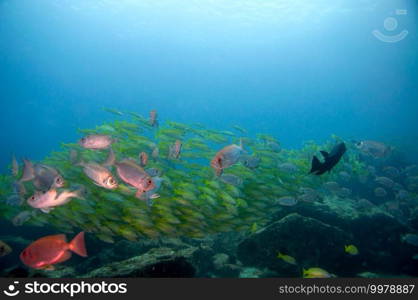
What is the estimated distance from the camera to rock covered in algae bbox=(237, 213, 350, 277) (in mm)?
7531

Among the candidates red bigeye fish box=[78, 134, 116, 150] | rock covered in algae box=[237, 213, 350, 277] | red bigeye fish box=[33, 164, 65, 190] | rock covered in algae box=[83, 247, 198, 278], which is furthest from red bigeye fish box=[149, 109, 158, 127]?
rock covered in algae box=[83, 247, 198, 278]

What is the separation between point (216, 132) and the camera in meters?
11.3

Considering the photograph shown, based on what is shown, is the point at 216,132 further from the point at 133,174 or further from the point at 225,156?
the point at 133,174

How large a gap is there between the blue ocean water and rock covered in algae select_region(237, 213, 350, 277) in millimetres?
27243

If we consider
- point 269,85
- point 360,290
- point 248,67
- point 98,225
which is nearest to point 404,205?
point 360,290

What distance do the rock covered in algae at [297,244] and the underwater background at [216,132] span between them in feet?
0.12

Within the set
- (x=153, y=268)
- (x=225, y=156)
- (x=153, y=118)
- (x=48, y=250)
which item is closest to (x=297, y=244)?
(x=225, y=156)

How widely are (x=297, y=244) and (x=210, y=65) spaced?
328 ft

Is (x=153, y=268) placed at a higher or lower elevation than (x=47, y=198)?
lower

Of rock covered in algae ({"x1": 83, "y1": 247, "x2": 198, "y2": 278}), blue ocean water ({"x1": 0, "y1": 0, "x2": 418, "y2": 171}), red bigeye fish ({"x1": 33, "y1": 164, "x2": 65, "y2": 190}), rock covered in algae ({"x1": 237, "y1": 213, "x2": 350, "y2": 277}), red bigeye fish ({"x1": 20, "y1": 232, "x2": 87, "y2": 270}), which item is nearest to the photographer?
red bigeye fish ({"x1": 20, "y1": 232, "x2": 87, "y2": 270})

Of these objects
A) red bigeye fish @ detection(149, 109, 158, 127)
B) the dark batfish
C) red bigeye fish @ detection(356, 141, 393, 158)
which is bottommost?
the dark batfish

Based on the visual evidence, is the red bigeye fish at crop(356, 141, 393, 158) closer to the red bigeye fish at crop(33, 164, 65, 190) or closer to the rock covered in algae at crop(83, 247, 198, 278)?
the rock covered in algae at crop(83, 247, 198, 278)

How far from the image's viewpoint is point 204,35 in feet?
209

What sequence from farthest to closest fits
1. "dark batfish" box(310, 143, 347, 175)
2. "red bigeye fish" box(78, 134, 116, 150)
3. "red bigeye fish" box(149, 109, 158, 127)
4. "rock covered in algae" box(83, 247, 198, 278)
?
"red bigeye fish" box(149, 109, 158, 127) → "red bigeye fish" box(78, 134, 116, 150) → "rock covered in algae" box(83, 247, 198, 278) → "dark batfish" box(310, 143, 347, 175)
